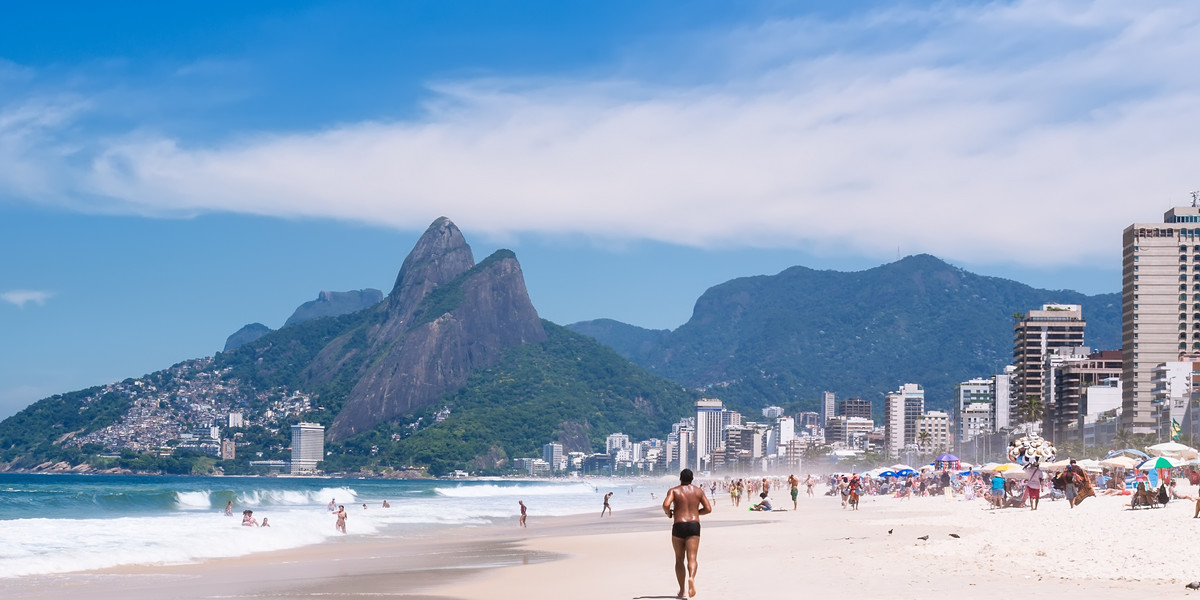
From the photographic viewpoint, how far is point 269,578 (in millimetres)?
20844

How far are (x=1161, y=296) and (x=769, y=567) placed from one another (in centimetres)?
13600

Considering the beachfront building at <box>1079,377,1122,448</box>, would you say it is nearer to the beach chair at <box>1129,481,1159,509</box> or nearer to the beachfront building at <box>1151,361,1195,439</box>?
the beachfront building at <box>1151,361,1195,439</box>

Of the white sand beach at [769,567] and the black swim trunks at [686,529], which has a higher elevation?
the black swim trunks at [686,529]

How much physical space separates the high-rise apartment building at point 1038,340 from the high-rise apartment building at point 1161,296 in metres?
39.1

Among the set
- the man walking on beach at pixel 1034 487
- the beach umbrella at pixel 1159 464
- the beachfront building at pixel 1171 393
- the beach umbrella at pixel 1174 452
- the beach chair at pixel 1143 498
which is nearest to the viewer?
the beach chair at pixel 1143 498

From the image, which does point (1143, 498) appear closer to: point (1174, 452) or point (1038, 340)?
point (1174, 452)

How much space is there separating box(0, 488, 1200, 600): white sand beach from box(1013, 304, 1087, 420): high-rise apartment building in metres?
158

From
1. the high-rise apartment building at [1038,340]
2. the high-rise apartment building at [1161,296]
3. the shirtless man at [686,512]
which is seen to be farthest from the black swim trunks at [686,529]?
the high-rise apartment building at [1038,340]

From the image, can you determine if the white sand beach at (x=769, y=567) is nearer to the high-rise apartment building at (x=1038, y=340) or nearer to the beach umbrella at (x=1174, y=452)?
the beach umbrella at (x=1174, y=452)

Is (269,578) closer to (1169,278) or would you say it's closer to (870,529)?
(870,529)

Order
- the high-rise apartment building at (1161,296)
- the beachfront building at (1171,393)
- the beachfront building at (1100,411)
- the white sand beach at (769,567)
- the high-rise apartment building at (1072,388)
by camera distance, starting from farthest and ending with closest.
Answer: the high-rise apartment building at (1072,388) < the high-rise apartment building at (1161,296) < the beachfront building at (1100,411) < the beachfront building at (1171,393) < the white sand beach at (769,567)

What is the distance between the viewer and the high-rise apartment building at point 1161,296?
13688cm

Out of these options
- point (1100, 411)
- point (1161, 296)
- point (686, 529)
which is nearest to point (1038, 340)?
point (1100, 411)

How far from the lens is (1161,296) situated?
455 feet
